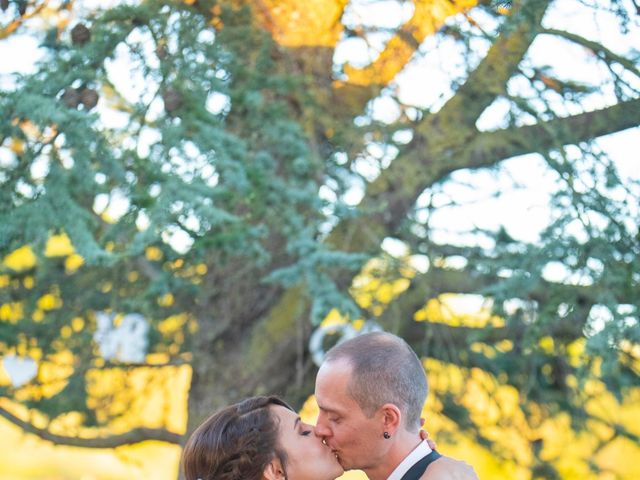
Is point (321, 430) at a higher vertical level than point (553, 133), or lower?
higher

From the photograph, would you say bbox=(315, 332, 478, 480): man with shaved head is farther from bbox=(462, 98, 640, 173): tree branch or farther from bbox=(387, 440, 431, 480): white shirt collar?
bbox=(462, 98, 640, 173): tree branch

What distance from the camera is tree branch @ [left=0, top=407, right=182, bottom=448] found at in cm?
790

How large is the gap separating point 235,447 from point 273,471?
0.14 m

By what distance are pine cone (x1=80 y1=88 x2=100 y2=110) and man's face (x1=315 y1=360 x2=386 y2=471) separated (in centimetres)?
231

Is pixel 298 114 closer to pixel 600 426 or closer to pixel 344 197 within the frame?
pixel 344 197

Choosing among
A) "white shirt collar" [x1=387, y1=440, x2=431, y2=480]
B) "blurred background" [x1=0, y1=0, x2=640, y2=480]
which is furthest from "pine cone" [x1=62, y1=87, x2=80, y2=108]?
"white shirt collar" [x1=387, y1=440, x2=431, y2=480]

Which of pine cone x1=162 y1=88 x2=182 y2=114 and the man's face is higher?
the man's face

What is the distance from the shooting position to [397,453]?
3367 mm

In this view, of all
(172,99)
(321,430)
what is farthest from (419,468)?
(172,99)

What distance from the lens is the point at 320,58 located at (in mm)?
7039

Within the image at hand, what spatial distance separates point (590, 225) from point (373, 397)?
8.69 feet

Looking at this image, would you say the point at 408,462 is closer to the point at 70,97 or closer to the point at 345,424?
the point at 345,424

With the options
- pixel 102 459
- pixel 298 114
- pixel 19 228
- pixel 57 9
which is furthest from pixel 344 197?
pixel 102 459

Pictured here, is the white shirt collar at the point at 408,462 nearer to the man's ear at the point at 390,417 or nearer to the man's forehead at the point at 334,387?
the man's ear at the point at 390,417
